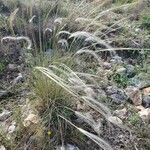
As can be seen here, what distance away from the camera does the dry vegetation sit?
119 inches

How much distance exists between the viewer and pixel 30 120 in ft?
10.4

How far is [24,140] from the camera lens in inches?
121

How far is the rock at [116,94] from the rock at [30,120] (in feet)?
2.64

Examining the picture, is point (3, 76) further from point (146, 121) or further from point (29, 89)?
point (146, 121)

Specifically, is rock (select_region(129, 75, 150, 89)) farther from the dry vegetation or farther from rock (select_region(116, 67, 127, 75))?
rock (select_region(116, 67, 127, 75))

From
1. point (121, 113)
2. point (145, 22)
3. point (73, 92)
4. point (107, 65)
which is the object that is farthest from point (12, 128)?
point (145, 22)

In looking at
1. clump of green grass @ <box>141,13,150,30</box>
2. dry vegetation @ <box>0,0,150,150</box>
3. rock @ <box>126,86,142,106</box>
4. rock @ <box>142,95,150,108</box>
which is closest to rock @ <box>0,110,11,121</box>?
dry vegetation @ <box>0,0,150,150</box>

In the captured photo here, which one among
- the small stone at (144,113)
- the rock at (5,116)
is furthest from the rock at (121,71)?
the rock at (5,116)

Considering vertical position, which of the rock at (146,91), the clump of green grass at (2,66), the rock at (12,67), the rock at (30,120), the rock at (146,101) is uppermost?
the rock at (30,120)

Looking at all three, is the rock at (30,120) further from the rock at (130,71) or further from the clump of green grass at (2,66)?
the rock at (130,71)

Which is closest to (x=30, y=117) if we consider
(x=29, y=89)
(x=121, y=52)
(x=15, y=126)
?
(x=15, y=126)

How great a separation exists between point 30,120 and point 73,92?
16.5 inches

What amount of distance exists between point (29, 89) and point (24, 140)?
2.01 ft

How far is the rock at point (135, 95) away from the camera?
12.1 feet
